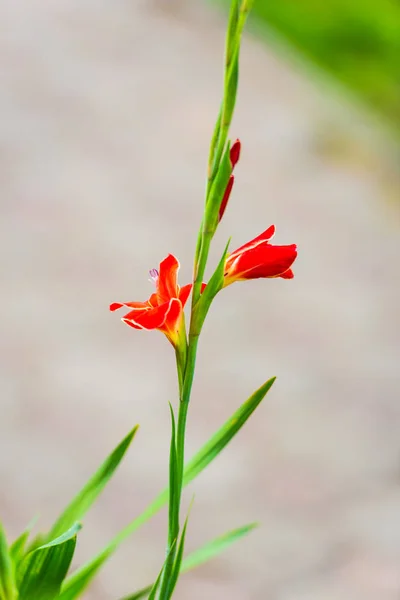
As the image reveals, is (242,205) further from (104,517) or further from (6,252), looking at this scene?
(104,517)

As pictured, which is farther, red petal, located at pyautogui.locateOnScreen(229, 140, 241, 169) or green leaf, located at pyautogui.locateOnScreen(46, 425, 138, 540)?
green leaf, located at pyautogui.locateOnScreen(46, 425, 138, 540)

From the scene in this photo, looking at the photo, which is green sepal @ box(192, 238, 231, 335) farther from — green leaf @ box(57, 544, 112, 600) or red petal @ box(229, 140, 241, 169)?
green leaf @ box(57, 544, 112, 600)

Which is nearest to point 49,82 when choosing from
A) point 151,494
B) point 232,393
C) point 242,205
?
point 242,205

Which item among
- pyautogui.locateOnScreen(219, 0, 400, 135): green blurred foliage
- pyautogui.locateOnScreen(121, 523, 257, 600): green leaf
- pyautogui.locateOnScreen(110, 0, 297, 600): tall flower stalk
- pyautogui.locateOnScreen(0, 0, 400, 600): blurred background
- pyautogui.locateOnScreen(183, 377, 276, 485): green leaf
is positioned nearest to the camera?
pyautogui.locateOnScreen(110, 0, 297, 600): tall flower stalk

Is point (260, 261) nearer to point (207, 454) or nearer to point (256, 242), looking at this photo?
point (256, 242)

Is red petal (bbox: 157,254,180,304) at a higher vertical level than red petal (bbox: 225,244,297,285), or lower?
lower

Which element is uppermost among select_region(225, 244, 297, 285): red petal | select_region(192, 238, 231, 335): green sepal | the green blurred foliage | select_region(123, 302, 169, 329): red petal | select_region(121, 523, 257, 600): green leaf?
the green blurred foliage

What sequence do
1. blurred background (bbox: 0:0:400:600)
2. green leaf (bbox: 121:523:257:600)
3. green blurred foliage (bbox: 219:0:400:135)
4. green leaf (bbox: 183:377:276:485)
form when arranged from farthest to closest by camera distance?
1. green blurred foliage (bbox: 219:0:400:135)
2. blurred background (bbox: 0:0:400:600)
3. green leaf (bbox: 121:523:257:600)
4. green leaf (bbox: 183:377:276:485)

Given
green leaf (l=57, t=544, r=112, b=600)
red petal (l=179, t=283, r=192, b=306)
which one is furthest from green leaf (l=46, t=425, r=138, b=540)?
red petal (l=179, t=283, r=192, b=306)

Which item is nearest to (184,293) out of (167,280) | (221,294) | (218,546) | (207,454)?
(167,280)
